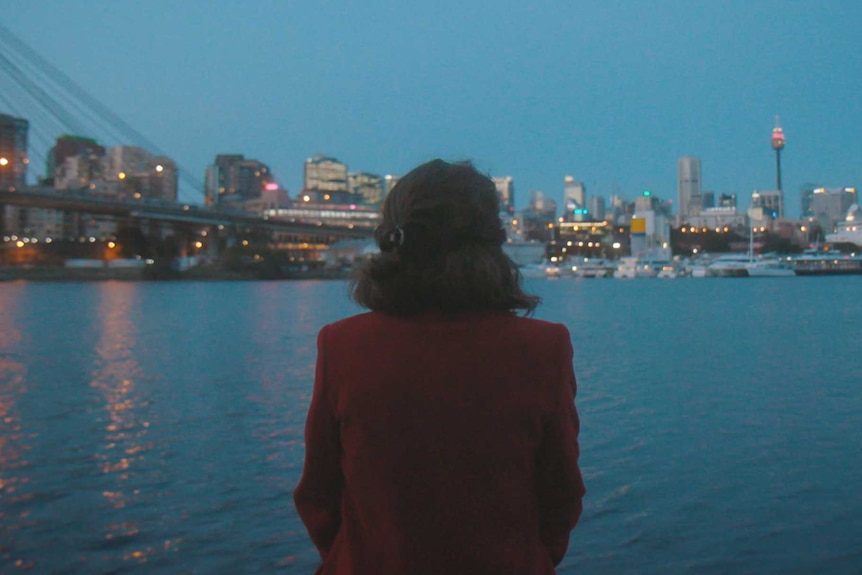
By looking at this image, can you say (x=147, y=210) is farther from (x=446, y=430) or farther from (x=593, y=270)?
(x=446, y=430)

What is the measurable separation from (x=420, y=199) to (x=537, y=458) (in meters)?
0.52

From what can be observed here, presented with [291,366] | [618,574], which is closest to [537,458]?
[618,574]

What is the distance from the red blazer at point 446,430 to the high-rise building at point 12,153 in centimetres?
6350

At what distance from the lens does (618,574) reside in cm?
472

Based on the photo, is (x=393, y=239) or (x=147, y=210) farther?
(x=147, y=210)

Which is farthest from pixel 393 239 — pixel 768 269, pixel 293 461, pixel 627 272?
pixel 627 272

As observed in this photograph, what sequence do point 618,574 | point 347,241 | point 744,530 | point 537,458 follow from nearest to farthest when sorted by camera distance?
point 537,458, point 618,574, point 744,530, point 347,241

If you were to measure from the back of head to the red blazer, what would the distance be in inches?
1.5

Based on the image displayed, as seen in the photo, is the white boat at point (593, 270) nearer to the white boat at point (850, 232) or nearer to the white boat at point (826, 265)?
the white boat at point (826, 265)

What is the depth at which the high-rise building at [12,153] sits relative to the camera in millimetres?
61188

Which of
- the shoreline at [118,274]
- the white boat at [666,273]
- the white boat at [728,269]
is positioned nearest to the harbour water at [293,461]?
the shoreline at [118,274]

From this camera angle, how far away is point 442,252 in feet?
5.08

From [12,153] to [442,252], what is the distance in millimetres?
70332

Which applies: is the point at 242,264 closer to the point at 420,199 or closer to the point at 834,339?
the point at 834,339
